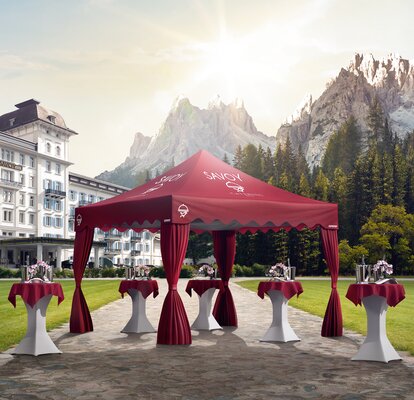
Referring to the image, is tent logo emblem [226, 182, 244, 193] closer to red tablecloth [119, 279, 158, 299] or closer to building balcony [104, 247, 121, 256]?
red tablecloth [119, 279, 158, 299]

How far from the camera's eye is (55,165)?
74.5 metres

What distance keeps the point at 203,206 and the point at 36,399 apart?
17.5 ft

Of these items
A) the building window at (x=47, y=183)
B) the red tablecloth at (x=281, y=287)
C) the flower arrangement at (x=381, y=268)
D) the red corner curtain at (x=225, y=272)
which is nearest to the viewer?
the flower arrangement at (x=381, y=268)

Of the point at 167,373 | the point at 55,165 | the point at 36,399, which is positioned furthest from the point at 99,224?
the point at 55,165

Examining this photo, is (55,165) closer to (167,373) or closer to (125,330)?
(125,330)

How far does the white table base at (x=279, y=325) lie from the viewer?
11.7 m

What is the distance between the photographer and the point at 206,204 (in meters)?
11.2

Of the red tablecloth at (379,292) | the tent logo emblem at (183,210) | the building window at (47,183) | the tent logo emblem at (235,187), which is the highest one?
the building window at (47,183)

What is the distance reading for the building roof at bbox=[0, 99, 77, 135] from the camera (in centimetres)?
7294

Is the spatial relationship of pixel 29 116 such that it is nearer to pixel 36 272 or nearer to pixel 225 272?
pixel 225 272

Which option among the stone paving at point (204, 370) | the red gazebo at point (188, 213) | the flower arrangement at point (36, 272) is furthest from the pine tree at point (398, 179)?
the flower arrangement at point (36, 272)

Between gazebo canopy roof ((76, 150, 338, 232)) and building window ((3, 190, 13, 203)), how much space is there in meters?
55.9

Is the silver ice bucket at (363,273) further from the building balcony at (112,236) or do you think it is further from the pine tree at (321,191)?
the building balcony at (112,236)

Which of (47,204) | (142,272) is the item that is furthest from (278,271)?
(47,204)
